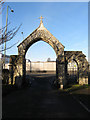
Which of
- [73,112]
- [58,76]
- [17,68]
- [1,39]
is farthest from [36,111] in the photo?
[17,68]

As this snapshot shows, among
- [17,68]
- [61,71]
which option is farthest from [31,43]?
[61,71]

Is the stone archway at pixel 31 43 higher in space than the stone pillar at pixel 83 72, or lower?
higher

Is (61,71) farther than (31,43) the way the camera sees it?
No

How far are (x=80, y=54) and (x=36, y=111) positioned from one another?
12112 mm

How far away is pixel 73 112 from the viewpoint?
607 cm

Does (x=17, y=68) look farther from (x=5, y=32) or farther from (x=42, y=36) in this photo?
(x=5, y=32)

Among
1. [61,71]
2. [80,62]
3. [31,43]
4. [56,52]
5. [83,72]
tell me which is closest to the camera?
[61,71]

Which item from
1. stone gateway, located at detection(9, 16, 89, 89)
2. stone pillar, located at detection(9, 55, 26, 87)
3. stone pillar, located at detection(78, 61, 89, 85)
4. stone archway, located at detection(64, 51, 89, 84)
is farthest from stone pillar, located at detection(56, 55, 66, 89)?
stone pillar, located at detection(9, 55, 26, 87)

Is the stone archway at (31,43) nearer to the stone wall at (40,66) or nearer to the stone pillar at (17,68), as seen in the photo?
the stone pillar at (17,68)

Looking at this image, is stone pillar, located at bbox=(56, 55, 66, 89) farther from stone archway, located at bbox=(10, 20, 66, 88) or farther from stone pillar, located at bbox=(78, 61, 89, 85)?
stone pillar, located at bbox=(78, 61, 89, 85)

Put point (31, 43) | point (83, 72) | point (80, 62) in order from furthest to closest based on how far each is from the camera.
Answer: point (31, 43), point (80, 62), point (83, 72)

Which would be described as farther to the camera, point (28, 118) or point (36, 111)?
point (36, 111)

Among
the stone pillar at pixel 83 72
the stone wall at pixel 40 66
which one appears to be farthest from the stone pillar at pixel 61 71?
the stone wall at pixel 40 66

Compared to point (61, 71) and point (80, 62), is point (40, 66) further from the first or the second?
point (61, 71)
